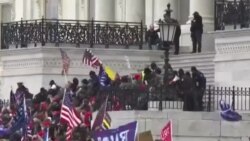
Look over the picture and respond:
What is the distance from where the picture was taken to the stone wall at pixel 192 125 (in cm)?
4025

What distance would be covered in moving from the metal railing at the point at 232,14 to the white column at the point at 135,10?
37.2 ft

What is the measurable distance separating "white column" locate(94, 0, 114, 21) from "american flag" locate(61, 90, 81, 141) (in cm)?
1887

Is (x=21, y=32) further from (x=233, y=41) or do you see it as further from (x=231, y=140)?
(x=231, y=140)

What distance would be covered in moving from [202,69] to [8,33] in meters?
9.23

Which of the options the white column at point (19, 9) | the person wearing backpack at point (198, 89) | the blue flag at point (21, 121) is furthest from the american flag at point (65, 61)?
the white column at point (19, 9)

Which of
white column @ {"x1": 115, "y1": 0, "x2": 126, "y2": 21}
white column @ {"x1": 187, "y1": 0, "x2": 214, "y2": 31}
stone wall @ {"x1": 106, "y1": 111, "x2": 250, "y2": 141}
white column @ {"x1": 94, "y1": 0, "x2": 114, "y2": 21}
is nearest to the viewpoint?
stone wall @ {"x1": 106, "y1": 111, "x2": 250, "y2": 141}

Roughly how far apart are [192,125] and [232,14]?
6.48 m

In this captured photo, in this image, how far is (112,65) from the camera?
173 feet

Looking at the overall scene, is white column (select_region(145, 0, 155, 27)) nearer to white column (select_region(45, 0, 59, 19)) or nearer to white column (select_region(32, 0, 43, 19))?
white column (select_region(45, 0, 59, 19))

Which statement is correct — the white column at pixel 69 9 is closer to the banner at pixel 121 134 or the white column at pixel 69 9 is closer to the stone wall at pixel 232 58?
the stone wall at pixel 232 58

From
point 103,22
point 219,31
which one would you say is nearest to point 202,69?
point 219,31

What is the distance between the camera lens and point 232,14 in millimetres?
45969

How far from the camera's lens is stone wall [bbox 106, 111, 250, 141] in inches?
1585

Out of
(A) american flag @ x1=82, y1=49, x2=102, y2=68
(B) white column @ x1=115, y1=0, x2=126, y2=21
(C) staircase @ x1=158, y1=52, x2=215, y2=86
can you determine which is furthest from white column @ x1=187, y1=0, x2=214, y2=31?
(A) american flag @ x1=82, y1=49, x2=102, y2=68
